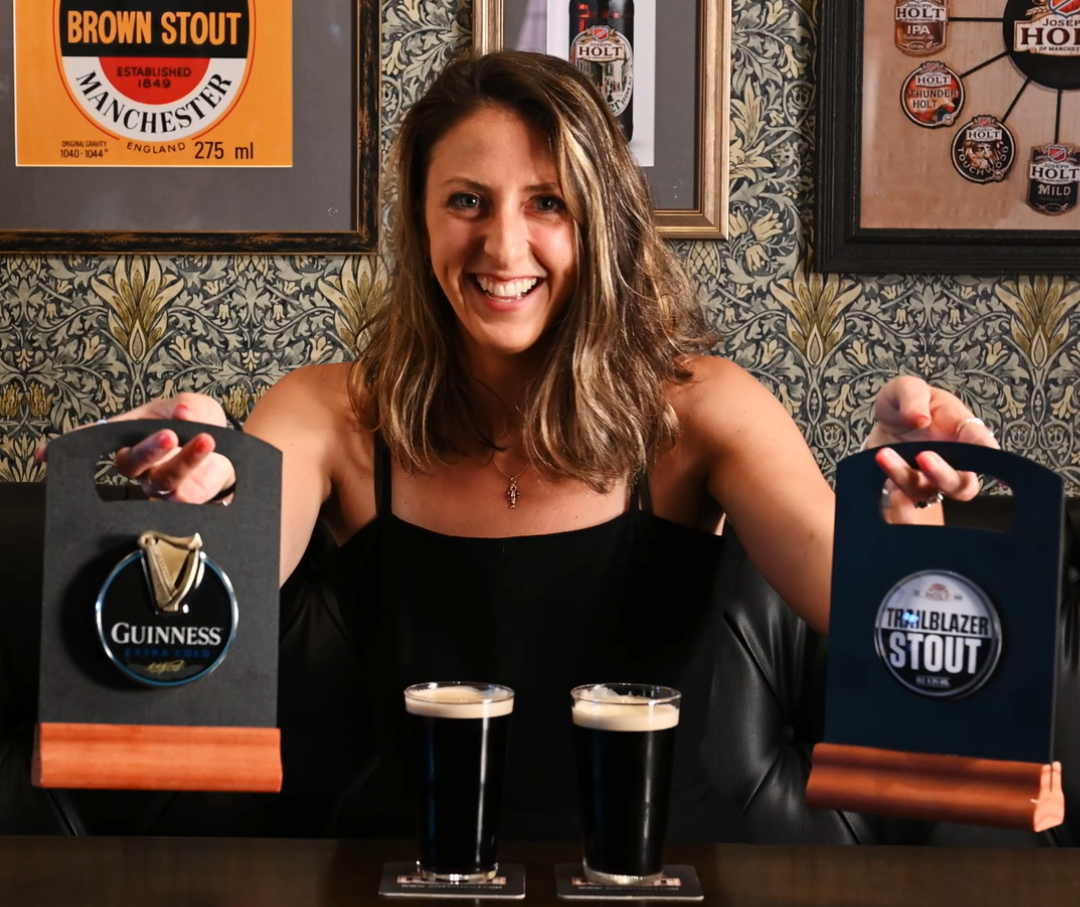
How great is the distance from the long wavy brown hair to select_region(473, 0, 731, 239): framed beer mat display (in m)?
0.37

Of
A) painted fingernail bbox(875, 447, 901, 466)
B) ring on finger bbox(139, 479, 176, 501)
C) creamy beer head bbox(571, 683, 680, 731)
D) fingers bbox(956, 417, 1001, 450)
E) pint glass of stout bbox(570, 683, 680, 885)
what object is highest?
fingers bbox(956, 417, 1001, 450)

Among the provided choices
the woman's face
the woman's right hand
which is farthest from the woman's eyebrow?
the woman's right hand

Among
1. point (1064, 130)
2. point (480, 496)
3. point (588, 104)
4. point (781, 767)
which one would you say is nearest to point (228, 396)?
point (480, 496)

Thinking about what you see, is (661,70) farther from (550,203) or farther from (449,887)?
(449,887)

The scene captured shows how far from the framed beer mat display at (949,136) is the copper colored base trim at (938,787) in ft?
3.80

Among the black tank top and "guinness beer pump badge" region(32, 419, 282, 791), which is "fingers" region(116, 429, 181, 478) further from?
the black tank top

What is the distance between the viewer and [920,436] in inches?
36.6

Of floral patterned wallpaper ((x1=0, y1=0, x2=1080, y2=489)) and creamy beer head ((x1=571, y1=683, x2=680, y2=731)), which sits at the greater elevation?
→ floral patterned wallpaper ((x1=0, y1=0, x2=1080, y2=489))

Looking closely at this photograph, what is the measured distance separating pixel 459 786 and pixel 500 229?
67 centimetres

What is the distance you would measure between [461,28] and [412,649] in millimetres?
952

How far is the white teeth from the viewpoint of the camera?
4.14 ft

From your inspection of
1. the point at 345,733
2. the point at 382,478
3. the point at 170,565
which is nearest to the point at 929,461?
the point at 170,565

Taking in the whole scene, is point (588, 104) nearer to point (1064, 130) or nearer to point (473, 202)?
point (473, 202)

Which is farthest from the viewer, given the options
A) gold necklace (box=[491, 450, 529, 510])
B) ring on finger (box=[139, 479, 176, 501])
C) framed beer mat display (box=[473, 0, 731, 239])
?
framed beer mat display (box=[473, 0, 731, 239])
